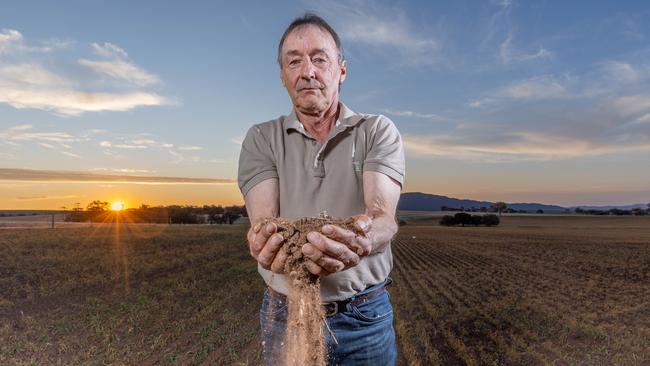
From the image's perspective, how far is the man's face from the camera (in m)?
2.66

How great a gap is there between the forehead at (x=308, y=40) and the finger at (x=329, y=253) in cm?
110

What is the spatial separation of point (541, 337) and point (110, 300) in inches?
429

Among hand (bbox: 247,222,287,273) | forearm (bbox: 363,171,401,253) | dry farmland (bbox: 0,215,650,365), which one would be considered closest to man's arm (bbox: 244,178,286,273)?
hand (bbox: 247,222,287,273)

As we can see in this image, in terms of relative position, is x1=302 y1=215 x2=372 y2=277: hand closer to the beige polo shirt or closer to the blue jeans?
the beige polo shirt

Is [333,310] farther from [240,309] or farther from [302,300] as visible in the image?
[240,309]

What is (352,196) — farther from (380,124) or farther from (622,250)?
(622,250)

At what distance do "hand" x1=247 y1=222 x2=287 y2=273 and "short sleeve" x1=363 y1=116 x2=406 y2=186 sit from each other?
64 cm

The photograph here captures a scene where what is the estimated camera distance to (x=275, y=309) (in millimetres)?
2674

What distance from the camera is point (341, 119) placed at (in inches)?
105

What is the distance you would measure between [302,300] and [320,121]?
99 centimetres

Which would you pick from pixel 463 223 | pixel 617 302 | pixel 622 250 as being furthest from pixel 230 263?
pixel 463 223

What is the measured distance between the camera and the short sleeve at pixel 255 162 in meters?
2.74

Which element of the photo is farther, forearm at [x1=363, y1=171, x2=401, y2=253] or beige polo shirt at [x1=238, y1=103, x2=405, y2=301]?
beige polo shirt at [x1=238, y1=103, x2=405, y2=301]

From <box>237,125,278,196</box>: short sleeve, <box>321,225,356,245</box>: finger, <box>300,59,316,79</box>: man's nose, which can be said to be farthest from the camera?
<box>237,125,278,196</box>: short sleeve
